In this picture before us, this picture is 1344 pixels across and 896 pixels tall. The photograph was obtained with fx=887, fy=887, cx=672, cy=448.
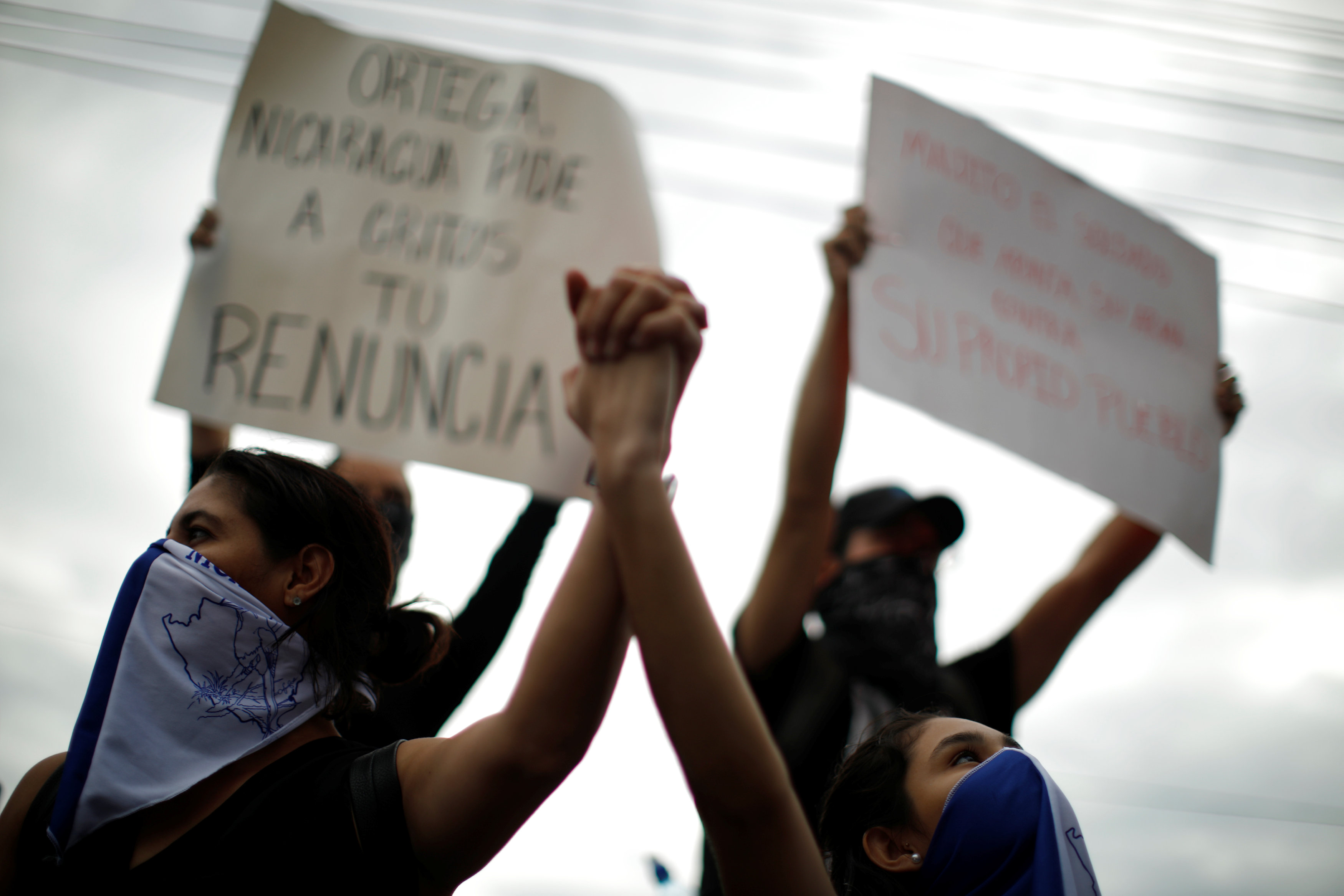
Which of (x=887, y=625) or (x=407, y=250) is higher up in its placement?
(x=407, y=250)

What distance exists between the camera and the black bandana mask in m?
2.21

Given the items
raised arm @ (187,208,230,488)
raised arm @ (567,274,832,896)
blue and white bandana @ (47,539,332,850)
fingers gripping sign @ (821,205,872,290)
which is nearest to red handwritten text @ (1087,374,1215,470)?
fingers gripping sign @ (821,205,872,290)

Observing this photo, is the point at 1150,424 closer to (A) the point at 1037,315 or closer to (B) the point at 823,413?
(A) the point at 1037,315

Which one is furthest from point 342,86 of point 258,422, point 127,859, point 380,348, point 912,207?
point 127,859

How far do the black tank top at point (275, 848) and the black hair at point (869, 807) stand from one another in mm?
702

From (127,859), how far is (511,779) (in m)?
0.57

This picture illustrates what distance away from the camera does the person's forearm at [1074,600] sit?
2312 millimetres

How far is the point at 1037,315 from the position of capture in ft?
8.40

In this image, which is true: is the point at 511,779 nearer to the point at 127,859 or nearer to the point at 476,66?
the point at 127,859

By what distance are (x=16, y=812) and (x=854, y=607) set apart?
1.95 m

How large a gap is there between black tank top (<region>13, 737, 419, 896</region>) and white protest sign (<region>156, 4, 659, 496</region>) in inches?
42.4

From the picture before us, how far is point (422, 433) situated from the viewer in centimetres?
223

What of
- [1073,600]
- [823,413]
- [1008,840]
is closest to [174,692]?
[1008,840]

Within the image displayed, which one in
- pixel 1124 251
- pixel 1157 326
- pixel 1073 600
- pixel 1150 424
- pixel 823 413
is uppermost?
pixel 1124 251
